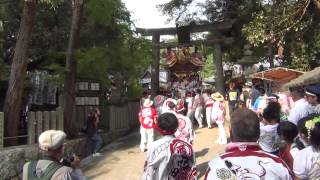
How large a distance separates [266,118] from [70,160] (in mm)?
2843

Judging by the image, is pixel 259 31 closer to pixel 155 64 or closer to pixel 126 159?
pixel 126 159

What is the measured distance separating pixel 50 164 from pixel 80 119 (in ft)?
46.7

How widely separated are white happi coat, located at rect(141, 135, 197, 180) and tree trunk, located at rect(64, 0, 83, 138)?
10917 millimetres

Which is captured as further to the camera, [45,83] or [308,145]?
[45,83]

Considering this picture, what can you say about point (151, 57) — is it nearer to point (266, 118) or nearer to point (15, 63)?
point (15, 63)

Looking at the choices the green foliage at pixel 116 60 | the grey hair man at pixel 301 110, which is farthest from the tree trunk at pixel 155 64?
the grey hair man at pixel 301 110

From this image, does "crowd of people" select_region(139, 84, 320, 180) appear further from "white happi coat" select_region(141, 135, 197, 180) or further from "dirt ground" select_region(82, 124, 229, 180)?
"dirt ground" select_region(82, 124, 229, 180)

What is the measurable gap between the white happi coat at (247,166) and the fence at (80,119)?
10.2 metres

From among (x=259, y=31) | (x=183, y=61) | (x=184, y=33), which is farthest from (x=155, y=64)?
(x=259, y=31)

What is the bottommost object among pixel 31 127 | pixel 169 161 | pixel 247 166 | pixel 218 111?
pixel 31 127

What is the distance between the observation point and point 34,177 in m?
4.58

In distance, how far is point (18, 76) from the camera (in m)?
14.0

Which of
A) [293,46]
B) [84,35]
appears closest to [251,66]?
[293,46]

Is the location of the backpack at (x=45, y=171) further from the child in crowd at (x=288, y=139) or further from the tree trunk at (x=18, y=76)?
the tree trunk at (x=18, y=76)
